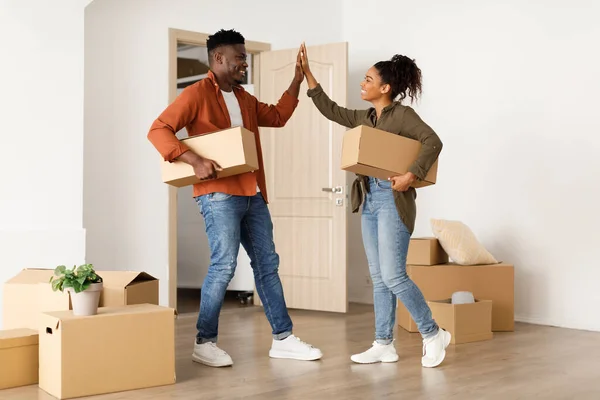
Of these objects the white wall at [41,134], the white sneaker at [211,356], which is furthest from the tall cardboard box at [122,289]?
the white wall at [41,134]

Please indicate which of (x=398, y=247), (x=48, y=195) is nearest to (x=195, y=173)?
(x=398, y=247)

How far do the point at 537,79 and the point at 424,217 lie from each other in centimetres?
126

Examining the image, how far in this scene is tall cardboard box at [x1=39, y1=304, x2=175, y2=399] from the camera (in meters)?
2.78

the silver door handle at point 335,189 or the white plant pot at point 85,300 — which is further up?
the silver door handle at point 335,189

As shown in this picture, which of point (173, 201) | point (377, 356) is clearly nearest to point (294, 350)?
point (377, 356)

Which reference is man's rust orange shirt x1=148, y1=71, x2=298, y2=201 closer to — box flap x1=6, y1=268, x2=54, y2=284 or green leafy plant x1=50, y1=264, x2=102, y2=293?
green leafy plant x1=50, y1=264, x2=102, y2=293

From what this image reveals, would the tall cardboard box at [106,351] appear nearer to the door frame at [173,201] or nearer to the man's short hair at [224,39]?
the man's short hair at [224,39]

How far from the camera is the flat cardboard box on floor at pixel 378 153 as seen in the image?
3.10 m

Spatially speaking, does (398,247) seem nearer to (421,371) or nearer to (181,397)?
(421,371)

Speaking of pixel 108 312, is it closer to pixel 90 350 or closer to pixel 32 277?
pixel 90 350

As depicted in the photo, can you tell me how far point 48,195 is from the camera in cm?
442

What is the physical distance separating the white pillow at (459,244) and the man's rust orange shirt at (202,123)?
1.42m

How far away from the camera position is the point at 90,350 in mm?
2812

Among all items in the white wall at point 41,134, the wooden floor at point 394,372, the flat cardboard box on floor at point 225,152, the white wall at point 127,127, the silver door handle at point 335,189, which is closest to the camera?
the wooden floor at point 394,372
